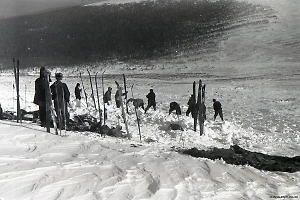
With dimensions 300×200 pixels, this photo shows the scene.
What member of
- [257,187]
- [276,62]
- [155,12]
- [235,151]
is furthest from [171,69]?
[257,187]

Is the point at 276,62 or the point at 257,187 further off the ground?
the point at 276,62

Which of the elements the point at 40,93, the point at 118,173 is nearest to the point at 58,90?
the point at 40,93

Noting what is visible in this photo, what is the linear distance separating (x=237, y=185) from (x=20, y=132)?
154 inches

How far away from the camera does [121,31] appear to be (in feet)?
129

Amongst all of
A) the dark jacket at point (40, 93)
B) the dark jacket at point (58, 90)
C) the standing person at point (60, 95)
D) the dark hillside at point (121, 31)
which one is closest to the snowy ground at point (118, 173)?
the dark jacket at point (40, 93)

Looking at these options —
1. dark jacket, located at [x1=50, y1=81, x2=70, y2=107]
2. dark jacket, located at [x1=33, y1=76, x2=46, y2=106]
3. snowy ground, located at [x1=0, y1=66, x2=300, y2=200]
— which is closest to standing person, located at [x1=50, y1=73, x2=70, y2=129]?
dark jacket, located at [x1=50, y1=81, x2=70, y2=107]

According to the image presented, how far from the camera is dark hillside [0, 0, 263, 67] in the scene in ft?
103

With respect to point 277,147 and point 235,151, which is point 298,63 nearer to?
point 277,147

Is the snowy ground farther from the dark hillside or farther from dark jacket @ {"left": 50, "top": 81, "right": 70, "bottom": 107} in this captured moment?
the dark hillside

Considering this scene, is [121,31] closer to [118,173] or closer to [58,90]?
[58,90]

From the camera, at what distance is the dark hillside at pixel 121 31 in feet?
103

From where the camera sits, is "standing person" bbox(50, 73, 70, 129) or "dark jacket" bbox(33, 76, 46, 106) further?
"standing person" bbox(50, 73, 70, 129)

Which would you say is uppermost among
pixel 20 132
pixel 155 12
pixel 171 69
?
pixel 155 12

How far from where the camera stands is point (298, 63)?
26.4 meters
